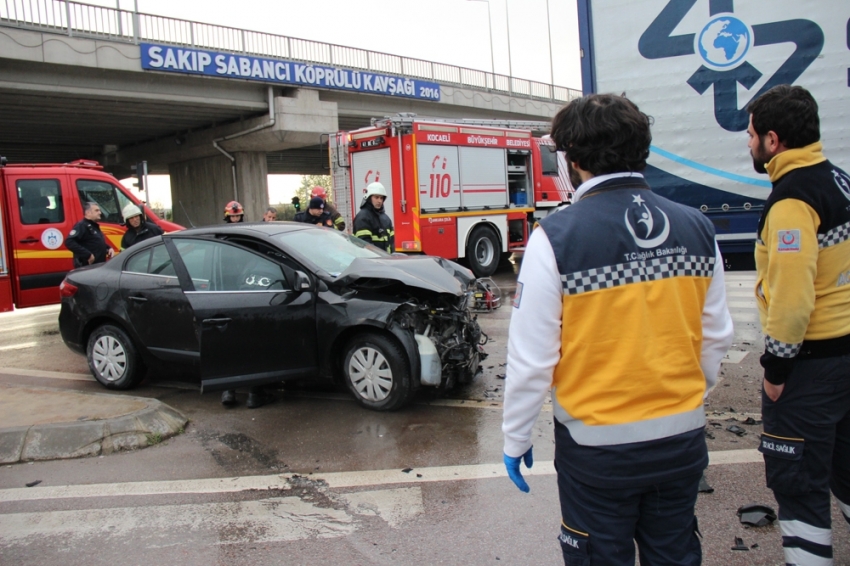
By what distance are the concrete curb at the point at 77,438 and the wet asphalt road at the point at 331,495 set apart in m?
0.10

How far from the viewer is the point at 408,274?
5.36m

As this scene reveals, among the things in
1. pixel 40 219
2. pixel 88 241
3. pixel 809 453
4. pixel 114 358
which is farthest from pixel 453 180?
pixel 809 453

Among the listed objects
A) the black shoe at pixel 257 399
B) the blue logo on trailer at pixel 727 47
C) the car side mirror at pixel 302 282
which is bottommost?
the black shoe at pixel 257 399

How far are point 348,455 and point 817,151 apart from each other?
327cm

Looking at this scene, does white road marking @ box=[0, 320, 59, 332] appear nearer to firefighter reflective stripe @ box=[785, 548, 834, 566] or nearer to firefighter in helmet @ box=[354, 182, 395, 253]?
firefighter in helmet @ box=[354, 182, 395, 253]

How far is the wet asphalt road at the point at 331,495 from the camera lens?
3244mm

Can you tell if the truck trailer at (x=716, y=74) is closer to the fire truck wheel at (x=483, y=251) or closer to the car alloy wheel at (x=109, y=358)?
the car alloy wheel at (x=109, y=358)

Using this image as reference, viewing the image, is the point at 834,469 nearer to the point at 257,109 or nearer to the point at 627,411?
the point at 627,411

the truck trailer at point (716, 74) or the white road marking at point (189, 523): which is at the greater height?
the truck trailer at point (716, 74)

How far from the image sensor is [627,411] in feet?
6.15

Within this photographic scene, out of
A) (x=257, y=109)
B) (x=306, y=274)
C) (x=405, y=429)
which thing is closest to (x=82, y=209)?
(x=306, y=274)

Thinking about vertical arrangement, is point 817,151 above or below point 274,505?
above

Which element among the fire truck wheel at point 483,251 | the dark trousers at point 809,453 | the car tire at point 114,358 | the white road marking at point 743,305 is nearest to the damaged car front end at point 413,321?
the car tire at point 114,358

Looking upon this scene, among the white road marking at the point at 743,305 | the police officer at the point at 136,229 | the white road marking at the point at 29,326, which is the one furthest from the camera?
the white road marking at the point at 29,326
